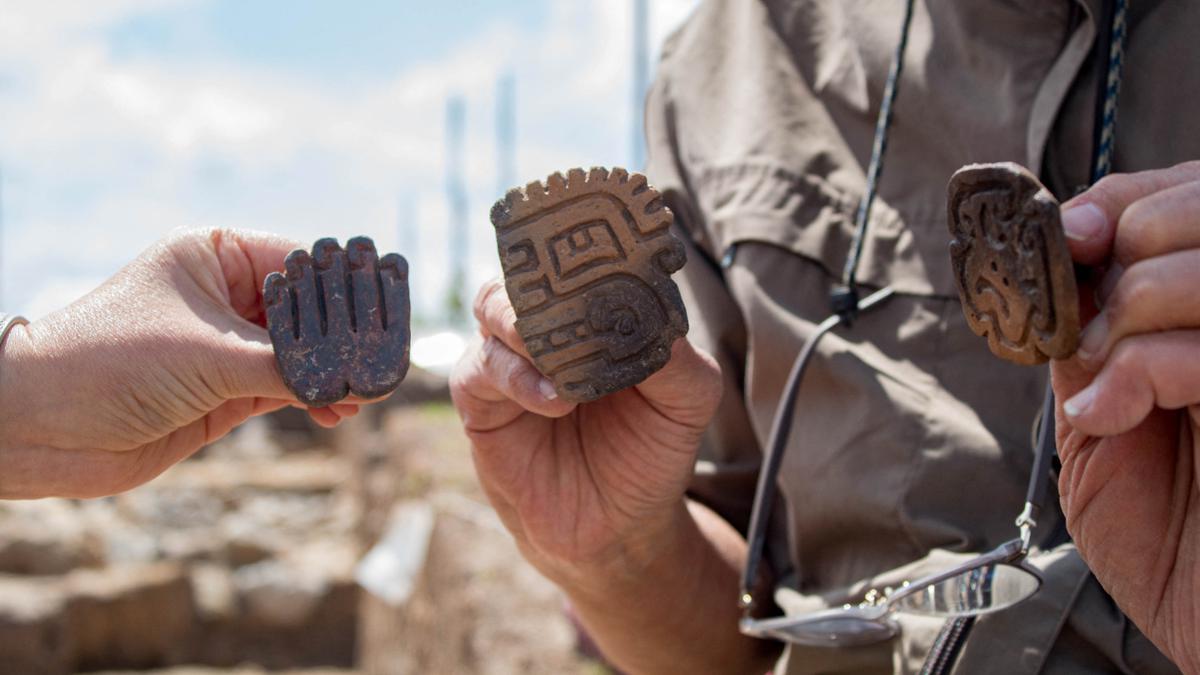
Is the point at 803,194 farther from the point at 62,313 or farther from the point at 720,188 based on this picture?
the point at 62,313

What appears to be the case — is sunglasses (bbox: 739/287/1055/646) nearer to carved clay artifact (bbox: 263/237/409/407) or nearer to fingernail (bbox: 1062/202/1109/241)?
fingernail (bbox: 1062/202/1109/241)

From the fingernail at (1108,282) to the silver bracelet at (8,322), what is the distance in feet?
4.41

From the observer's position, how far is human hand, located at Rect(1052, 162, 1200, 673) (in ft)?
3.23

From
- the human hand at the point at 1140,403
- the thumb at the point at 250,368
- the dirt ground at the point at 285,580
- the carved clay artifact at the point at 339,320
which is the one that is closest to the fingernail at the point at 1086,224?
the human hand at the point at 1140,403

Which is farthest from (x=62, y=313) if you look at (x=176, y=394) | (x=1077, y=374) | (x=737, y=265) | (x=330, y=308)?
(x=1077, y=374)

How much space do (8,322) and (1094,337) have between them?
4.42 ft

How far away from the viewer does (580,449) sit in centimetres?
173

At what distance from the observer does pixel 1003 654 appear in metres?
1.52

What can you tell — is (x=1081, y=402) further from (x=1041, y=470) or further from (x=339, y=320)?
(x=339, y=320)

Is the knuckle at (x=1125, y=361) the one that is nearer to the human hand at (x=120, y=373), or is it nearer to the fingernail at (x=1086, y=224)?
the fingernail at (x=1086, y=224)

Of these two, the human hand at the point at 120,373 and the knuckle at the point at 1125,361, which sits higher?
the human hand at the point at 120,373

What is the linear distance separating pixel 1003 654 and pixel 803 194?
2.62ft

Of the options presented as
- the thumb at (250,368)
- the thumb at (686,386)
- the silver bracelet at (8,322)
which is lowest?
the thumb at (686,386)

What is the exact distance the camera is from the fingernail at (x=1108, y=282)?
3.43ft
